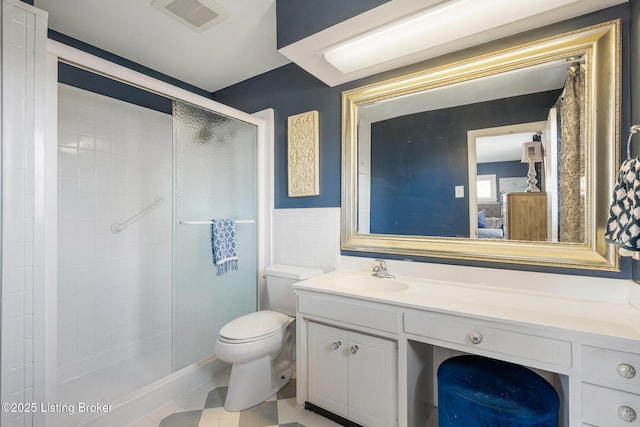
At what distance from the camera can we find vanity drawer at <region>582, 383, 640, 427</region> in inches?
36.0

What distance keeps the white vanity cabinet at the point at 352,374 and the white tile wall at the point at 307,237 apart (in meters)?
0.58

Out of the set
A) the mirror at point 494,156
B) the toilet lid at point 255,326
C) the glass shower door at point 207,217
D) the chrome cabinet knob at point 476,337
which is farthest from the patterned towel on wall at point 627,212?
the glass shower door at point 207,217

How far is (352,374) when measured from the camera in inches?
57.0

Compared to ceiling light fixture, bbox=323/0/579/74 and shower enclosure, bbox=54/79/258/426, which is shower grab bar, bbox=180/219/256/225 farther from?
ceiling light fixture, bbox=323/0/579/74

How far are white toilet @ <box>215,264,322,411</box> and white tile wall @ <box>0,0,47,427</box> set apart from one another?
2.72ft

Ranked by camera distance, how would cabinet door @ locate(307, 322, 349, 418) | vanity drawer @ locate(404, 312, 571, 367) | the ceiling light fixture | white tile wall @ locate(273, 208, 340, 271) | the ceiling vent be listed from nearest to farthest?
vanity drawer @ locate(404, 312, 571, 367), the ceiling light fixture, cabinet door @ locate(307, 322, 349, 418), the ceiling vent, white tile wall @ locate(273, 208, 340, 271)

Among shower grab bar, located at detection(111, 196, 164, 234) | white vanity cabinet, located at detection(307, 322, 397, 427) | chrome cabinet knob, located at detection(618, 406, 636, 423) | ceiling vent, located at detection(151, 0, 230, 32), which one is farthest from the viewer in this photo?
shower grab bar, located at detection(111, 196, 164, 234)

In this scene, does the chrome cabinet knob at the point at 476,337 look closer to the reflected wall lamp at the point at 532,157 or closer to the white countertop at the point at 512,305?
the white countertop at the point at 512,305

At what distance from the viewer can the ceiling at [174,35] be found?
168 cm

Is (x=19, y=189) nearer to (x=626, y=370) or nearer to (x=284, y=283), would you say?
(x=284, y=283)

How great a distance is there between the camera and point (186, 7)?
5.42 feet

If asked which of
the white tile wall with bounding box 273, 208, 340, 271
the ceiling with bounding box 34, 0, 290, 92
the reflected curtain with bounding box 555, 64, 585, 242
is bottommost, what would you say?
the white tile wall with bounding box 273, 208, 340, 271

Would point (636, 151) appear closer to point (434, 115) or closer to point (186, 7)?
point (434, 115)

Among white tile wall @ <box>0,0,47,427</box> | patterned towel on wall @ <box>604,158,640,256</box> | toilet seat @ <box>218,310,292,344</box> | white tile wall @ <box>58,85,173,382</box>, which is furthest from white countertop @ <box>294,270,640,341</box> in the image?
white tile wall @ <box>58,85,173,382</box>
